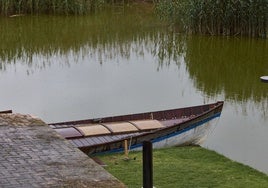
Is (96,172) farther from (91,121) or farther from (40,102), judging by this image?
(40,102)

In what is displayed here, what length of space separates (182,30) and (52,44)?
4.74 metres

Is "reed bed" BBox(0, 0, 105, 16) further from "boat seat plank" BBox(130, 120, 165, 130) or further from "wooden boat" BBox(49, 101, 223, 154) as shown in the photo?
"boat seat plank" BBox(130, 120, 165, 130)

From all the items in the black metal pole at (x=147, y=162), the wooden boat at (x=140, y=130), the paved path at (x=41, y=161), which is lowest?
the wooden boat at (x=140, y=130)

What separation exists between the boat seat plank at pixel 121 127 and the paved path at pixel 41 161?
1927mm

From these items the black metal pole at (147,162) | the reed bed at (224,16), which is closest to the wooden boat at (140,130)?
the black metal pole at (147,162)

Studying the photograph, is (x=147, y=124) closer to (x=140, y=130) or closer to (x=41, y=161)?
(x=140, y=130)

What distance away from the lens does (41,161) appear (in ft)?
22.9

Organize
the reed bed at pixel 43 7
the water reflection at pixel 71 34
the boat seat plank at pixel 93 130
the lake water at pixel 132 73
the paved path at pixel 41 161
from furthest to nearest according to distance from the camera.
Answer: the reed bed at pixel 43 7, the water reflection at pixel 71 34, the lake water at pixel 132 73, the boat seat plank at pixel 93 130, the paved path at pixel 41 161

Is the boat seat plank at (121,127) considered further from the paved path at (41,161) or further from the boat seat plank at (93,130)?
the paved path at (41,161)

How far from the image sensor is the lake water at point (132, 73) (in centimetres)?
1239

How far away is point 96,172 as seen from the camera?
6570 mm

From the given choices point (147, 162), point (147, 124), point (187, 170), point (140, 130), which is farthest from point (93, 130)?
point (147, 162)

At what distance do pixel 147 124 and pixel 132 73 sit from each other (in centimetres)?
614

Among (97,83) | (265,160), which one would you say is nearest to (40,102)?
(97,83)
